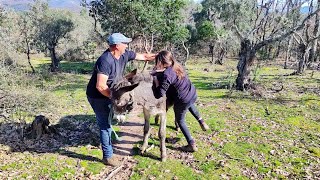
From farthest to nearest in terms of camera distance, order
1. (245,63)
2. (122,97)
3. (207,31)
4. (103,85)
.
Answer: (207,31) → (245,63) → (103,85) → (122,97)

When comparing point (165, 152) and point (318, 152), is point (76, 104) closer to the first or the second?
point (165, 152)

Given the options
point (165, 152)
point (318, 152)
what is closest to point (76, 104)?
point (165, 152)

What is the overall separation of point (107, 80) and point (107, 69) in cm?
32

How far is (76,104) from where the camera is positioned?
14281 millimetres

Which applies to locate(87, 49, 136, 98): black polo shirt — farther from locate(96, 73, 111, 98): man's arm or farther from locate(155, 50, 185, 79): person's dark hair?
locate(155, 50, 185, 79): person's dark hair

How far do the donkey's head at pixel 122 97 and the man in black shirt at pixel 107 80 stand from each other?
199 millimetres

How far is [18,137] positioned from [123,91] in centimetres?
466

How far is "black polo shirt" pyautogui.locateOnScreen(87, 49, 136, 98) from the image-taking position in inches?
245

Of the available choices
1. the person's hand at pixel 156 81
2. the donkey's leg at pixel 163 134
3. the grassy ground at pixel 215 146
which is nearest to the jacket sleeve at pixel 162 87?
the person's hand at pixel 156 81

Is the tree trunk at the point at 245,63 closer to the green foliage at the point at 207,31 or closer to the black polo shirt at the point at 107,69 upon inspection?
the black polo shirt at the point at 107,69

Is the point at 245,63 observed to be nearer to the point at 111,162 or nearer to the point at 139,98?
the point at 139,98

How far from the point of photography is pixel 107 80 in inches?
254

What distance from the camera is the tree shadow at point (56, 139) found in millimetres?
8031

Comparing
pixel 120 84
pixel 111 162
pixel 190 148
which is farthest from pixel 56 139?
pixel 190 148
